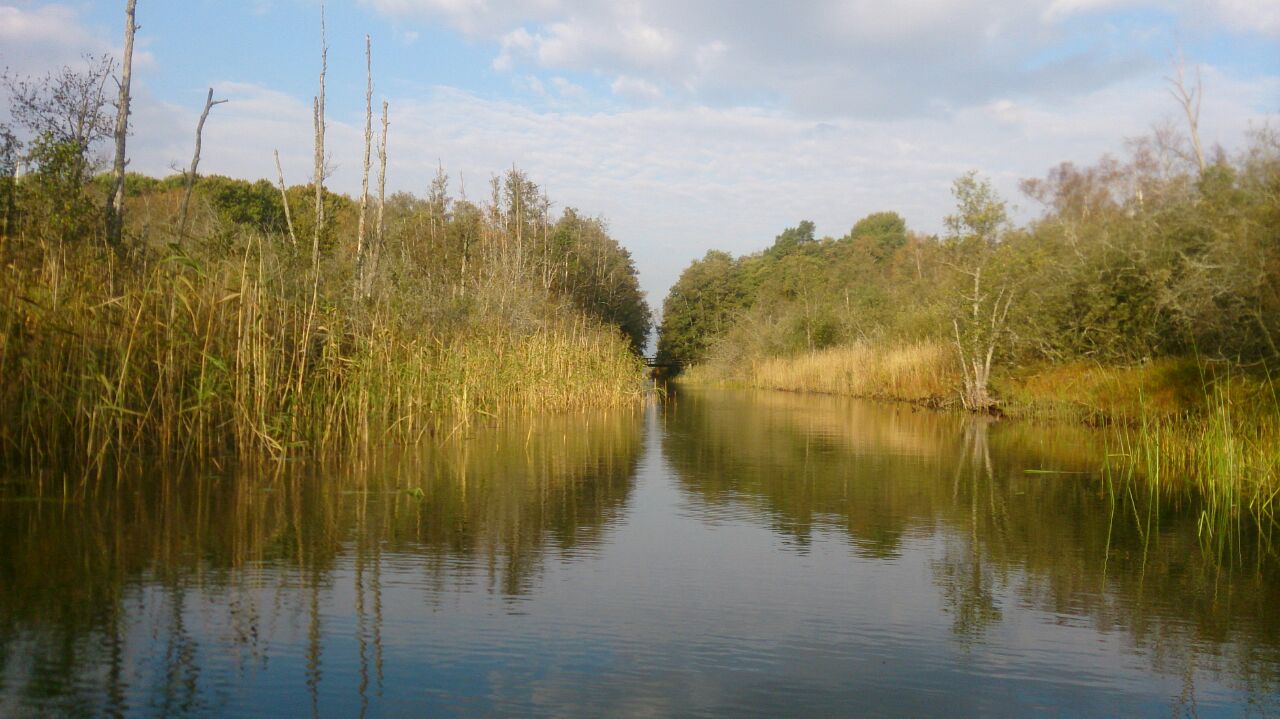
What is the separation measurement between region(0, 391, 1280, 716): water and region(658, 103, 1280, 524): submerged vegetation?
1762mm

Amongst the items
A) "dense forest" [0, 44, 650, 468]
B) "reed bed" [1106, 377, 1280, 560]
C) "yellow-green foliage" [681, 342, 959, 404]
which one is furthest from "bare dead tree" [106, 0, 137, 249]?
"yellow-green foliage" [681, 342, 959, 404]

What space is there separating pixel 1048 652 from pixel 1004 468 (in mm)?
5580

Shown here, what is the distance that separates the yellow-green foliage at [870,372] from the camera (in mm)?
19812

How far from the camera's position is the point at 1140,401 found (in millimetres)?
7414

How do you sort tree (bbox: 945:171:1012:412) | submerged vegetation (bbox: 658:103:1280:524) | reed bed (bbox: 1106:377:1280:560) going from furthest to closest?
tree (bbox: 945:171:1012:412)
submerged vegetation (bbox: 658:103:1280:524)
reed bed (bbox: 1106:377:1280:560)

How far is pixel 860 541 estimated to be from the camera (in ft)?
16.8

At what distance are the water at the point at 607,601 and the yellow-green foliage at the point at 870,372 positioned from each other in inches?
532

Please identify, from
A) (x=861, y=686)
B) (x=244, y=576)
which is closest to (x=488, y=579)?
Answer: (x=244, y=576)

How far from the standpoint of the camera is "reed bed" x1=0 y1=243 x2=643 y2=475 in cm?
554

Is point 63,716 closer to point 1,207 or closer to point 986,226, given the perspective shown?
point 1,207

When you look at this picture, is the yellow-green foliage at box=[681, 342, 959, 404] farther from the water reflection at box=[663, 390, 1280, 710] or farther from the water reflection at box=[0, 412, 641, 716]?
the water reflection at box=[0, 412, 641, 716]

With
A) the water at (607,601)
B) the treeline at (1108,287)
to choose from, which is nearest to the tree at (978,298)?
the treeline at (1108,287)

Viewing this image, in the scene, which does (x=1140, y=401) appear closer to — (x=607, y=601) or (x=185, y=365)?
(x=607, y=601)

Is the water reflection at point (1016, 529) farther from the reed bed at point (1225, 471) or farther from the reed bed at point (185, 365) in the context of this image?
the reed bed at point (185, 365)
